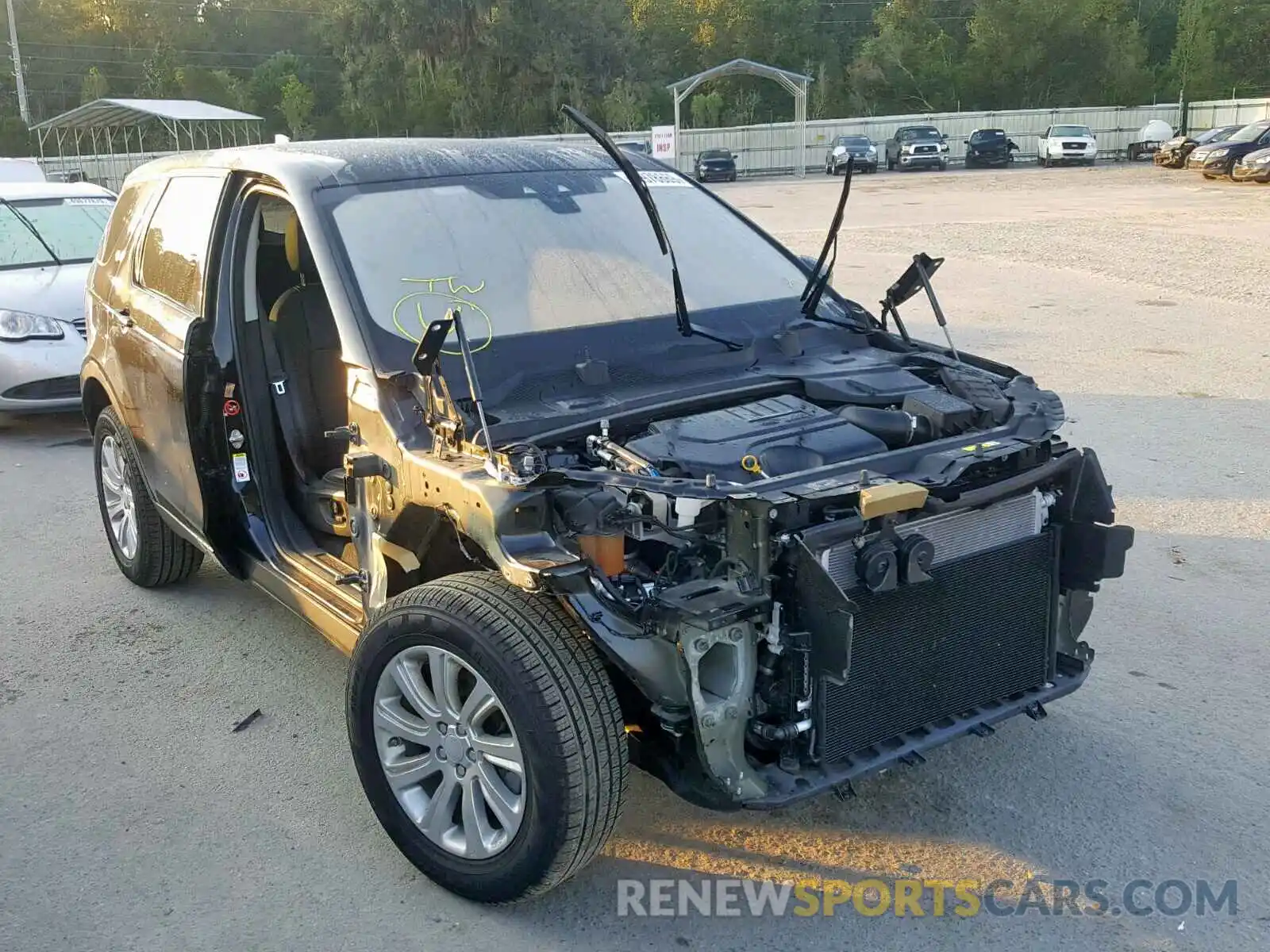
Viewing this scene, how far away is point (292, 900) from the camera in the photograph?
3211 mm

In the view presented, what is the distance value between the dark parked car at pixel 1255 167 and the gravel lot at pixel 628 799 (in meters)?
24.7

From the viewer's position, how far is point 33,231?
9742mm

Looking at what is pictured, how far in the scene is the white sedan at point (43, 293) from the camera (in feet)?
28.1

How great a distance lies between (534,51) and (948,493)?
55.4 meters

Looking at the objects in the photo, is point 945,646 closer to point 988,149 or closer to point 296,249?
point 296,249

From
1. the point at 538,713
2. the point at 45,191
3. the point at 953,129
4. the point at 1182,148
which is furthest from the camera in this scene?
the point at 953,129

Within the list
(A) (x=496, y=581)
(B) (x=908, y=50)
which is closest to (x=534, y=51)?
(B) (x=908, y=50)

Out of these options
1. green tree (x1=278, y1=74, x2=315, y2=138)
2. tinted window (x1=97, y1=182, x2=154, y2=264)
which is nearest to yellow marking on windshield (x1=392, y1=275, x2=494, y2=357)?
tinted window (x1=97, y1=182, x2=154, y2=264)

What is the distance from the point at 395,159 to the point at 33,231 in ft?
23.1

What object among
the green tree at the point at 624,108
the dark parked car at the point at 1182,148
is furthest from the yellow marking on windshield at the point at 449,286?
the green tree at the point at 624,108

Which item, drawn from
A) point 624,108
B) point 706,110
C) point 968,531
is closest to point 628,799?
point 968,531

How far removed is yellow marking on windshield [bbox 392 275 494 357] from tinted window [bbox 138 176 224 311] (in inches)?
44.1

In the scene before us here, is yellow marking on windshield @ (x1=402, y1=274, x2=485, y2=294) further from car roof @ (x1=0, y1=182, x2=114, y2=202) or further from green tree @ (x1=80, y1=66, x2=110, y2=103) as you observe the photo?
green tree @ (x1=80, y1=66, x2=110, y2=103)

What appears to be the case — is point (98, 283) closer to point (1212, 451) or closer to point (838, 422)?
point (838, 422)
